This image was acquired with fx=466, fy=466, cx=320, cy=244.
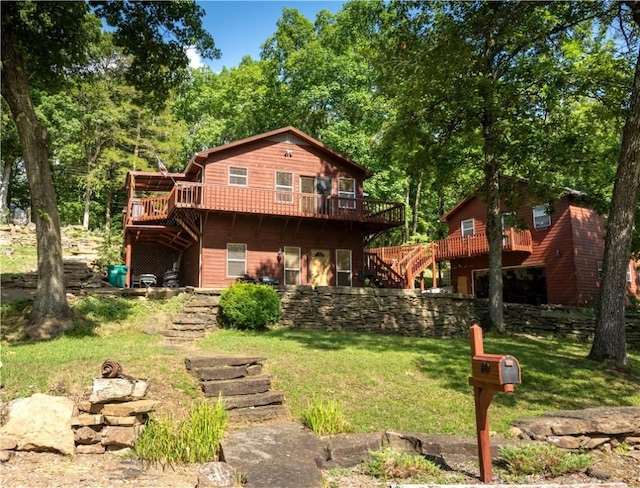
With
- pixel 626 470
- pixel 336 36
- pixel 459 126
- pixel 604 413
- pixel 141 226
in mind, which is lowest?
pixel 626 470

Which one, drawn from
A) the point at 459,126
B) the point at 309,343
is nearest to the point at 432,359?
the point at 309,343

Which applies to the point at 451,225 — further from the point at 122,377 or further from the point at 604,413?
the point at 122,377

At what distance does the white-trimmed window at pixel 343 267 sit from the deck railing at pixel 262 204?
1812 millimetres

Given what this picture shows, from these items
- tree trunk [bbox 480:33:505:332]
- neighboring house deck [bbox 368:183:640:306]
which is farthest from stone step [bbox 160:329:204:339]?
neighboring house deck [bbox 368:183:640:306]

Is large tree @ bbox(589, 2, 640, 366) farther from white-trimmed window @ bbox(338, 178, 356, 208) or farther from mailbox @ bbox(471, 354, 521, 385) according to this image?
white-trimmed window @ bbox(338, 178, 356, 208)

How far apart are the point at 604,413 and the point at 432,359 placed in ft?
12.9

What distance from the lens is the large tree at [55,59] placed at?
10.1m

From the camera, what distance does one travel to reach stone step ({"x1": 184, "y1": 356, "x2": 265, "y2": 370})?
7293 mm

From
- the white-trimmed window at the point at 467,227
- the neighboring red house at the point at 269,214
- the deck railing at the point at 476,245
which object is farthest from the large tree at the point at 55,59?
the white-trimmed window at the point at 467,227

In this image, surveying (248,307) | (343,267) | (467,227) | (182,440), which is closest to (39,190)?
(248,307)

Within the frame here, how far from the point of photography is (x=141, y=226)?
1994 centimetres

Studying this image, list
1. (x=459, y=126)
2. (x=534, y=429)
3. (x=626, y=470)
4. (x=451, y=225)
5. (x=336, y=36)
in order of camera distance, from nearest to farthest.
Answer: (x=626, y=470)
(x=534, y=429)
(x=459, y=126)
(x=451, y=225)
(x=336, y=36)

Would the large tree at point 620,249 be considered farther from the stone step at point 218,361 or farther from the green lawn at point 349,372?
the stone step at point 218,361

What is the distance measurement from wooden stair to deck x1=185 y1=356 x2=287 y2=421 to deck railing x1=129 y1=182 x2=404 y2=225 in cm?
1049
